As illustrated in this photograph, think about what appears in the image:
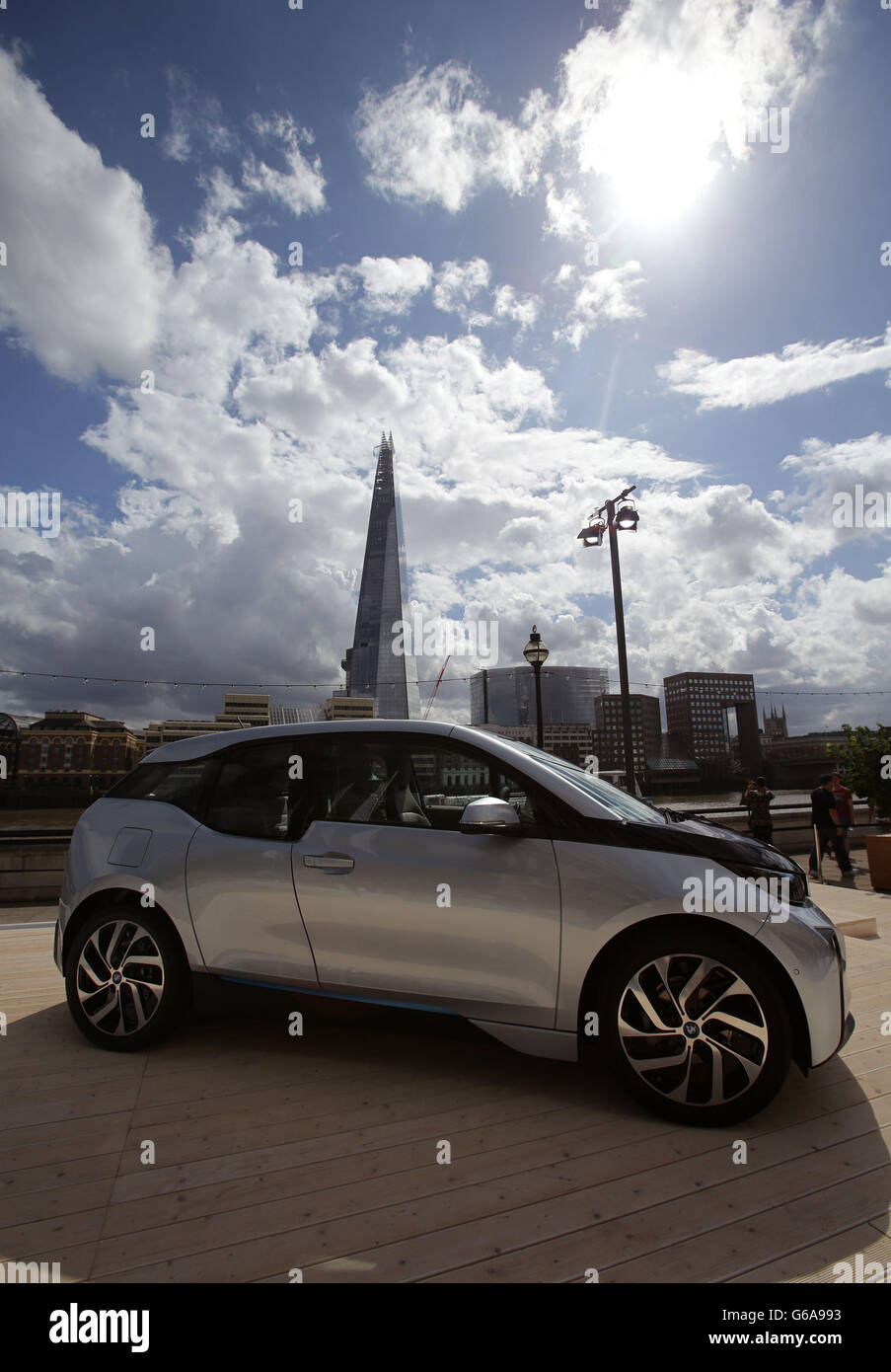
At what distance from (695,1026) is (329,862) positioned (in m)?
1.58

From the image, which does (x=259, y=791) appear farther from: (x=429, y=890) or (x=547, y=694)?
(x=547, y=694)

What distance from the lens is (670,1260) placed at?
171 cm

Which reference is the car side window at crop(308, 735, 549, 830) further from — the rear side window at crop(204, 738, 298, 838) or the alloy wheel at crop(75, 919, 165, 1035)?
the alloy wheel at crop(75, 919, 165, 1035)

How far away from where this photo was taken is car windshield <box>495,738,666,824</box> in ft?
9.29

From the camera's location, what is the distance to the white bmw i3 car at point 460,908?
7.86ft

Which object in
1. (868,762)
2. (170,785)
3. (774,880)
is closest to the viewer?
(774,880)

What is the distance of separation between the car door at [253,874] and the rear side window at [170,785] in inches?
4.5

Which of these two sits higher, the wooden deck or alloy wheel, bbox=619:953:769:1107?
alloy wheel, bbox=619:953:769:1107

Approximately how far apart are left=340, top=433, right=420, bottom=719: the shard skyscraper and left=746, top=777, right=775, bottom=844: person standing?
62.9m

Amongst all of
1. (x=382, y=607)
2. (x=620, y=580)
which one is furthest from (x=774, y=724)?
(x=620, y=580)

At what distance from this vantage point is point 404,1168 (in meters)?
2.15

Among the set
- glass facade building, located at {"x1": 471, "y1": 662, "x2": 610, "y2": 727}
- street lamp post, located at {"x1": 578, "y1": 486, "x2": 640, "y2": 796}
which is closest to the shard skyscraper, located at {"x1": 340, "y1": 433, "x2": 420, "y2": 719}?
glass facade building, located at {"x1": 471, "y1": 662, "x2": 610, "y2": 727}
